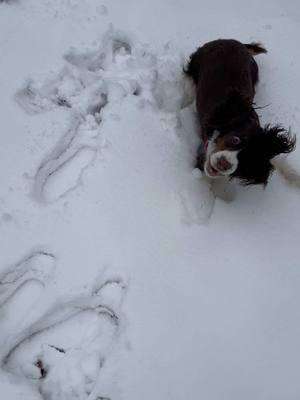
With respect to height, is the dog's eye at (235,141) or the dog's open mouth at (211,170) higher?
the dog's eye at (235,141)

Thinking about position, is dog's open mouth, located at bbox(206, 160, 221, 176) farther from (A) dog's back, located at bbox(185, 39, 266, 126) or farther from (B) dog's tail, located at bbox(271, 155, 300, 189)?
(B) dog's tail, located at bbox(271, 155, 300, 189)

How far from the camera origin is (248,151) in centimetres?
242

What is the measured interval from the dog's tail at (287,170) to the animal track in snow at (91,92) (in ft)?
2.29

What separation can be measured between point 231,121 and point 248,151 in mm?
218

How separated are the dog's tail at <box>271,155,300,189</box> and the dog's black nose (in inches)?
26.2

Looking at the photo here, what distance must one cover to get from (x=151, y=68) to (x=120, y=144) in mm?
649

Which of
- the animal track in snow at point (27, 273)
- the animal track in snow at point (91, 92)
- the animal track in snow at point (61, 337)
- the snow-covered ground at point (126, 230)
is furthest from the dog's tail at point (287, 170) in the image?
the animal track in snow at point (27, 273)

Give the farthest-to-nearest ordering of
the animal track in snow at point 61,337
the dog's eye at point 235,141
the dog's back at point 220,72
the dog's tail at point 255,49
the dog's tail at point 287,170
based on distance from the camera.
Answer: the dog's tail at point 255,49, the dog's tail at point 287,170, the dog's back at point 220,72, the dog's eye at point 235,141, the animal track in snow at point 61,337

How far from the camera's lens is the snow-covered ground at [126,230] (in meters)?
2.37

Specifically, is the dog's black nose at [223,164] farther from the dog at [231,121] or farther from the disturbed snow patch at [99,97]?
the disturbed snow patch at [99,97]

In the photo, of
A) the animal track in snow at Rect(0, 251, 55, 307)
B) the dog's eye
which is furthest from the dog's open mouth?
the animal track in snow at Rect(0, 251, 55, 307)

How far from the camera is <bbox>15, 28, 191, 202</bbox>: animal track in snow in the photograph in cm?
278

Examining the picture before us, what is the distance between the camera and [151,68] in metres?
3.17

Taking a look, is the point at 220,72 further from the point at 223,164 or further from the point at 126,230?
the point at 126,230
